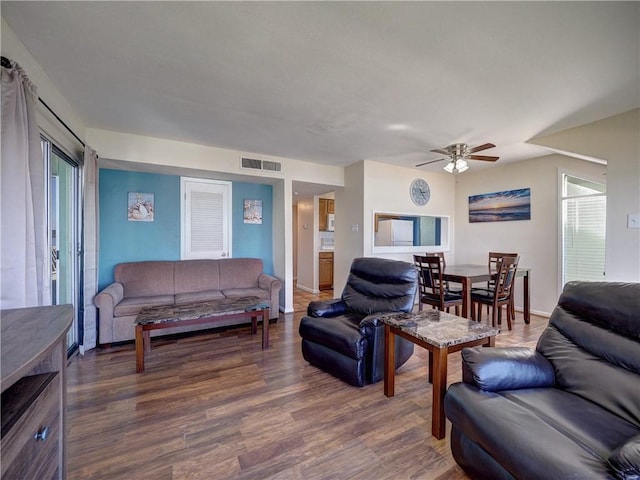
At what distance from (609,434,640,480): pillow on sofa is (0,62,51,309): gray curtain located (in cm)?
272

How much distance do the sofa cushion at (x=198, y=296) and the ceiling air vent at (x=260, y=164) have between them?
1.89 m

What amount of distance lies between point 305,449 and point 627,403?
5.24 ft

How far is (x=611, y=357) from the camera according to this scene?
140cm

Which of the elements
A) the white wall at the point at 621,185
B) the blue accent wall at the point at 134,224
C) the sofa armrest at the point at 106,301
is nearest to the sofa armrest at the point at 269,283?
the blue accent wall at the point at 134,224

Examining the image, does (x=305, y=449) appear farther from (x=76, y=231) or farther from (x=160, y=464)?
(x=76, y=231)

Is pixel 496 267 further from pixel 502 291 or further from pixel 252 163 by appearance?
pixel 252 163

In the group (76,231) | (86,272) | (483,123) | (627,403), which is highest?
(483,123)

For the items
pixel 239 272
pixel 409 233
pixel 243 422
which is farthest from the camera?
pixel 409 233

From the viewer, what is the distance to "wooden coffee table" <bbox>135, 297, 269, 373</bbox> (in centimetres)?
254

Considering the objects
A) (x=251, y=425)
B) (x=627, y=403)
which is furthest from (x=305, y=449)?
(x=627, y=403)

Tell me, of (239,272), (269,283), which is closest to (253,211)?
(239,272)

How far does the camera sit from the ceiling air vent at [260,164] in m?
4.13

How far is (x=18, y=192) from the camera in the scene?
1.58 meters

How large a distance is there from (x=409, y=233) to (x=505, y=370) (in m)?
3.97
